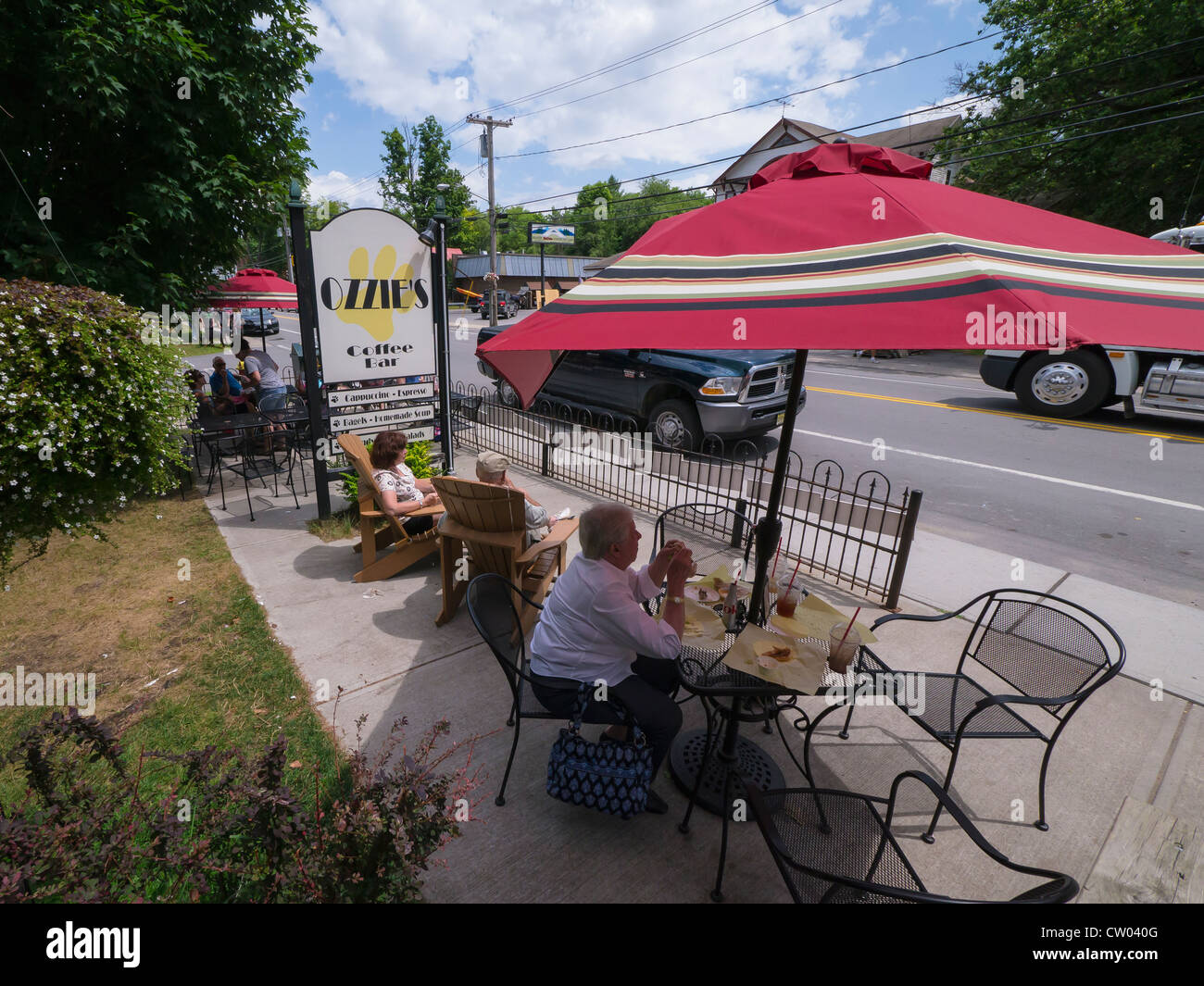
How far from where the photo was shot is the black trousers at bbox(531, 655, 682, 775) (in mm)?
2643

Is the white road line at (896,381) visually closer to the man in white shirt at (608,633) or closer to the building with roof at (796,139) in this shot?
the man in white shirt at (608,633)

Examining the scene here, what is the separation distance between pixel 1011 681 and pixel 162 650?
197 inches

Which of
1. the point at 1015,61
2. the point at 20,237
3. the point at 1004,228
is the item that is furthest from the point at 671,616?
the point at 1015,61

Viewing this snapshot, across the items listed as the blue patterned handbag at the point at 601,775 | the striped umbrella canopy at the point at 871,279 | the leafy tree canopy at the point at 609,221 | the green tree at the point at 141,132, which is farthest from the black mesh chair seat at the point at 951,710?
the leafy tree canopy at the point at 609,221

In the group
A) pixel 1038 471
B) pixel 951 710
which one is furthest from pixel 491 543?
pixel 1038 471

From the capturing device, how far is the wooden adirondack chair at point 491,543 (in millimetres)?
3826

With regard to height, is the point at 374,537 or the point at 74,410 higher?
the point at 74,410

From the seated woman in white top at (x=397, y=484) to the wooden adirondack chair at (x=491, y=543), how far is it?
0.70 meters

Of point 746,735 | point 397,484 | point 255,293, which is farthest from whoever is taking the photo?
point 255,293

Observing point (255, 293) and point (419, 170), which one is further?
point (419, 170)

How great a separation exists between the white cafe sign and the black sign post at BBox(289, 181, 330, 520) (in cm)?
9

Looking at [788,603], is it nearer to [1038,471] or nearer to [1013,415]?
[1038,471]

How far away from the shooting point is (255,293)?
1076 cm

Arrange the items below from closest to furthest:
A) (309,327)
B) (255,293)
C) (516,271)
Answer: (309,327) → (255,293) → (516,271)
